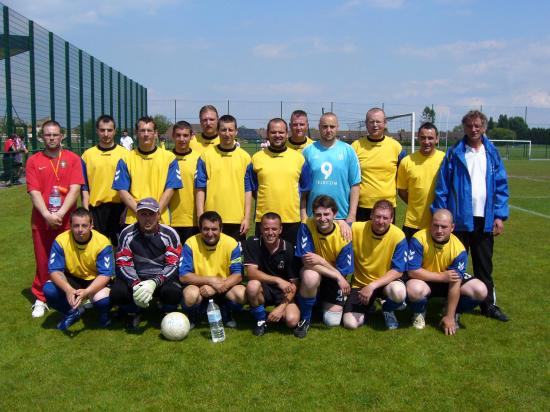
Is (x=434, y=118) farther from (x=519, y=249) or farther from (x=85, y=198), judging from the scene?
(x=85, y=198)

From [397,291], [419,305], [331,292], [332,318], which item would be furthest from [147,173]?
[419,305]

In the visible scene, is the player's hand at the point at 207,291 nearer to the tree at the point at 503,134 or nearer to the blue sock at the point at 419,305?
the blue sock at the point at 419,305

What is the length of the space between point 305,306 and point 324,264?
40 centimetres

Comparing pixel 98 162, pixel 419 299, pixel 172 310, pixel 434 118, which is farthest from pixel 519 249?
pixel 434 118

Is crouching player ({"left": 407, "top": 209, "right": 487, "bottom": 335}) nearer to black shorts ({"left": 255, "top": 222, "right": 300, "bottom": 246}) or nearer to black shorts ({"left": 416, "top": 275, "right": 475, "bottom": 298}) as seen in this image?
black shorts ({"left": 416, "top": 275, "right": 475, "bottom": 298})

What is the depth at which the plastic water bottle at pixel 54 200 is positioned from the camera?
4.91 metres

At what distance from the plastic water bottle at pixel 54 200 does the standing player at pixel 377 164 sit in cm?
298

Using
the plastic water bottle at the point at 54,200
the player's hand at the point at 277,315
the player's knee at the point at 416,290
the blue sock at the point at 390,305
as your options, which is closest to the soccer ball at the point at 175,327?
the player's hand at the point at 277,315

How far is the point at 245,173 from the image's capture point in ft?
16.6

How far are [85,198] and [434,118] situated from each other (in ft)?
102

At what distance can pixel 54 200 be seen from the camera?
491 cm

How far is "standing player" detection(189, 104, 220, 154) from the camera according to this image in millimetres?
5680

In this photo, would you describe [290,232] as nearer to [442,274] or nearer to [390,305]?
[390,305]

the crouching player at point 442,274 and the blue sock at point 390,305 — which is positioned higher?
the crouching player at point 442,274
